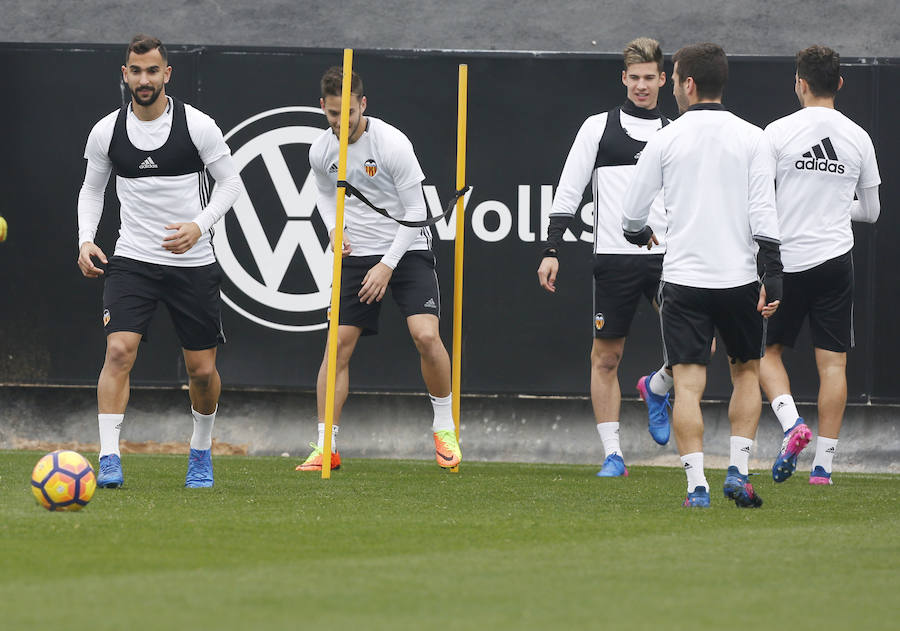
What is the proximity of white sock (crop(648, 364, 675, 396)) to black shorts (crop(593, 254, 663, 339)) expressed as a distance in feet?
1.05

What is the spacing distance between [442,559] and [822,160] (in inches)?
145

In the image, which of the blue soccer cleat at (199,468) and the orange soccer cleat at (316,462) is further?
the orange soccer cleat at (316,462)

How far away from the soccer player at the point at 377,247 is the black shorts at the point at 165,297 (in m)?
0.94

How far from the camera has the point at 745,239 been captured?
5797mm

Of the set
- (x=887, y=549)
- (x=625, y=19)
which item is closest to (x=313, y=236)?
(x=625, y=19)

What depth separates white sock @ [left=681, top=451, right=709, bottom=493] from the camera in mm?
5824

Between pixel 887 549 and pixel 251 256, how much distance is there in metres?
5.56

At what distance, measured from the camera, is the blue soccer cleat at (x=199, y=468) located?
685cm

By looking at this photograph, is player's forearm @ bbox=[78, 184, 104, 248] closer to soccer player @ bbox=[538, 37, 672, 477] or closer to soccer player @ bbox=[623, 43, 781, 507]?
soccer player @ bbox=[538, 37, 672, 477]

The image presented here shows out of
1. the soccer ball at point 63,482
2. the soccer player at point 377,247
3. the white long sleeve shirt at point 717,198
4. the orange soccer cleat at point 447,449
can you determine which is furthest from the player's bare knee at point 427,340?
the soccer ball at point 63,482

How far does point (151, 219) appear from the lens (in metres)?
6.71

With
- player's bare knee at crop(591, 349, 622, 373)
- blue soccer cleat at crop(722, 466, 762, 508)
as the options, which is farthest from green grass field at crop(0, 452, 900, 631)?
player's bare knee at crop(591, 349, 622, 373)

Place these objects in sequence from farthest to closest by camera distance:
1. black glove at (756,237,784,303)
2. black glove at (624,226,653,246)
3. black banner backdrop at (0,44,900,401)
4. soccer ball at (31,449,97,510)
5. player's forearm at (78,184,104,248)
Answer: black banner backdrop at (0,44,900,401) < player's forearm at (78,184,104,248) < black glove at (624,226,653,246) < black glove at (756,237,784,303) < soccer ball at (31,449,97,510)

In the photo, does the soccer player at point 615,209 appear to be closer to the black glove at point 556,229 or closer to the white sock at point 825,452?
the black glove at point 556,229
